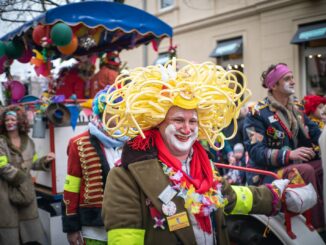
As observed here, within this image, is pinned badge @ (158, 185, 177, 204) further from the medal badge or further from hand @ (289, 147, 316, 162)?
hand @ (289, 147, 316, 162)

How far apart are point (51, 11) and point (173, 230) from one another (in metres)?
3.97

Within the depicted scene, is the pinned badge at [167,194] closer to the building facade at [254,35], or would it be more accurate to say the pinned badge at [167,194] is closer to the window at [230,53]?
the building facade at [254,35]

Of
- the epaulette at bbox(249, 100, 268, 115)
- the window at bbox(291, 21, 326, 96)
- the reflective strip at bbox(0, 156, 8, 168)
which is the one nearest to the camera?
the epaulette at bbox(249, 100, 268, 115)

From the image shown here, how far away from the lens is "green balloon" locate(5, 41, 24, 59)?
5.96 metres

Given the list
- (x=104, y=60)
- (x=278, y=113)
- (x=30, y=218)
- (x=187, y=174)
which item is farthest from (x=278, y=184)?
(x=104, y=60)

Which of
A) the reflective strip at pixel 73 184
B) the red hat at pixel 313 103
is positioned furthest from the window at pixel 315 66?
the reflective strip at pixel 73 184

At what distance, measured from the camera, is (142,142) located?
2014 mm

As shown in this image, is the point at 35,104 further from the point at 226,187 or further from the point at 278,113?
the point at 226,187

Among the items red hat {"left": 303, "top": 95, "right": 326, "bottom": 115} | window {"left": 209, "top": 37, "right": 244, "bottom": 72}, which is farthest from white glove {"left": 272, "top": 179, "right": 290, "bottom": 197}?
window {"left": 209, "top": 37, "right": 244, "bottom": 72}

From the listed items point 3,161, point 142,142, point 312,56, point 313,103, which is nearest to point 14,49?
point 3,161

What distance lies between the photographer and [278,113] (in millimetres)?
3178

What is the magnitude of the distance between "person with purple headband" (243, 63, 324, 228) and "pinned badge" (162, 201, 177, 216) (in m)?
1.34

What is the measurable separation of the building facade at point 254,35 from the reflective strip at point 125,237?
7440 millimetres

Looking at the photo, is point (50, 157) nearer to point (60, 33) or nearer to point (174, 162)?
point (60, 33)
